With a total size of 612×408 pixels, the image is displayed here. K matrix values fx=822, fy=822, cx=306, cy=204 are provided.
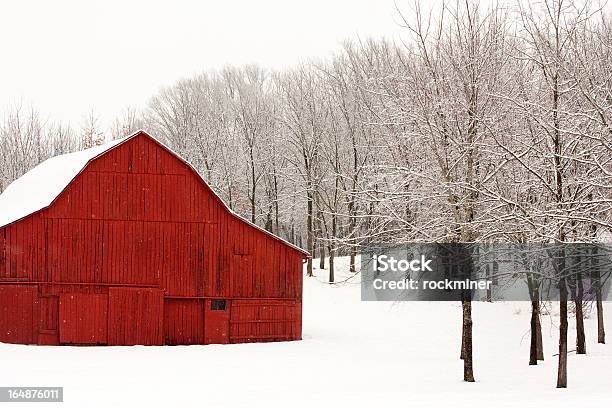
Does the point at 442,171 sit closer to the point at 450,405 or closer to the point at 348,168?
the point at 450,405

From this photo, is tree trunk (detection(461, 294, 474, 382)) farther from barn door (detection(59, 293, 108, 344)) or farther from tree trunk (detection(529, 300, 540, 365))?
barn door (detection(59, 293, 108, 344))

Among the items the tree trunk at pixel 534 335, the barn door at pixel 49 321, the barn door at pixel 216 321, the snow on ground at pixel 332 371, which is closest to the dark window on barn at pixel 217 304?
the barn door at pixel 216 321

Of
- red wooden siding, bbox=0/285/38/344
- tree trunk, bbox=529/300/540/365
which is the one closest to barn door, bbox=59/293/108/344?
red wooden siding, bbox=0/285/38/344

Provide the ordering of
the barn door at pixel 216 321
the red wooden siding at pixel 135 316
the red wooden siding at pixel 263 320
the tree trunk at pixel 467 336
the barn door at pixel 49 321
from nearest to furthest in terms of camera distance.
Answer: the tree trunk at pixel 467 336, the barn door at pixel 49 321, the red wooden siding at pixel 135 316, the barn door at pixel 216 321, the red wooden siding at pixel 263 320

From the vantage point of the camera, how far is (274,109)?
52.3 m

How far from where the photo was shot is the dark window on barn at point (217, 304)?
2936 cm

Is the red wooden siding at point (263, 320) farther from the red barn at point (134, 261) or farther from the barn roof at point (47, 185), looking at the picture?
the barn roof at point (47, 185)

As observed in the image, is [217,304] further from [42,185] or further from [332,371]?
[42,185]

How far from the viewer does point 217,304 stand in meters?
29.4

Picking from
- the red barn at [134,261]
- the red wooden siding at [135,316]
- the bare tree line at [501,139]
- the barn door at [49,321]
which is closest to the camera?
the bare tree line at [501,139]

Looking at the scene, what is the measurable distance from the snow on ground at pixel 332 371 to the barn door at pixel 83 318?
701 mm

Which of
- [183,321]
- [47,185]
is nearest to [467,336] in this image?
[183,321]

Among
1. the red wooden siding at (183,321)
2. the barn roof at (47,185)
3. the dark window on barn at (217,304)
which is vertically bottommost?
the red wooden siding at (183,321)

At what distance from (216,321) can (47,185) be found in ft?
27.4
